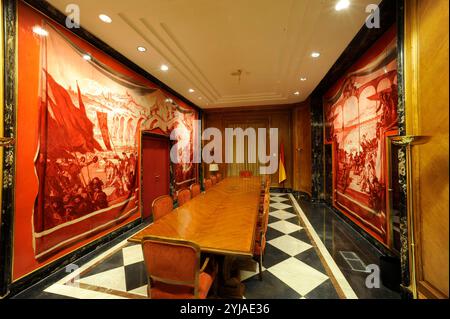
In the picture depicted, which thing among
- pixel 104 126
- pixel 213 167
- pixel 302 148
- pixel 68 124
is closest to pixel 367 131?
pixel 302 148

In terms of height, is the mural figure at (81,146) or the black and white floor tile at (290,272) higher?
the mural figure at (81,146)

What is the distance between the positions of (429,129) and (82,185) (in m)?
3.72

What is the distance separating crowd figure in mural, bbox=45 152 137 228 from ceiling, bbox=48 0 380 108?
187 centimetres

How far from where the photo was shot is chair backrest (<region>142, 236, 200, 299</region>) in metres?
1.18

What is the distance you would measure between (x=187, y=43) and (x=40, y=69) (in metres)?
1.92

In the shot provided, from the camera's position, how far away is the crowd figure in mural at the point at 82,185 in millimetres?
2163

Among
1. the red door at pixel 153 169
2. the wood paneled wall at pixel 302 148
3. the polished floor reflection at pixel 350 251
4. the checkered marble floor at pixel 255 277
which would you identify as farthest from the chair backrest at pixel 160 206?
the wood paneled wall at pixel 302 148

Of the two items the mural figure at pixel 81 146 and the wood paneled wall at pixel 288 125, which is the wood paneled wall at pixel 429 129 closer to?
the mural figure at pixel 81 146

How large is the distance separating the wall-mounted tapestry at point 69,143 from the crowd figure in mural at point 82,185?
0.01m

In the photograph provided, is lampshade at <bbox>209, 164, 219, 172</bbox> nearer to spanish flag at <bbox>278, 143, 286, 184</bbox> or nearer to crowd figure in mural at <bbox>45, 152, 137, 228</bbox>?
spanish flag at <bbox>278, 143, 286, 184</bbox>

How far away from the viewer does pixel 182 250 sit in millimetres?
1178

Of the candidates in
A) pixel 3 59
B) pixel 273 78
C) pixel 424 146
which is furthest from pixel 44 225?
pixel 273 78

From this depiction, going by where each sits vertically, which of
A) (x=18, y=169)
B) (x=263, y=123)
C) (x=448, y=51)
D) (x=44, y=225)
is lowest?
(x=44, y=225)

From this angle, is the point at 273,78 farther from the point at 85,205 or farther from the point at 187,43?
the point at 85,205
